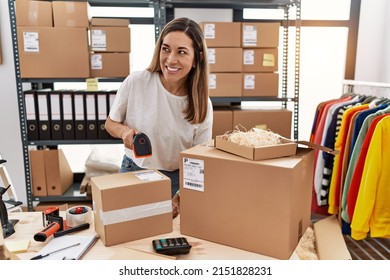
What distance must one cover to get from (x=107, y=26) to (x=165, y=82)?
95 centimetres

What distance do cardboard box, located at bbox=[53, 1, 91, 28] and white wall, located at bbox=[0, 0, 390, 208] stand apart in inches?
28.1

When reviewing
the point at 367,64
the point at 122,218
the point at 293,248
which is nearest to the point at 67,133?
the point at 122,218

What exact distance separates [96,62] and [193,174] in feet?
5.14

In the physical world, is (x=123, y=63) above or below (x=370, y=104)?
above

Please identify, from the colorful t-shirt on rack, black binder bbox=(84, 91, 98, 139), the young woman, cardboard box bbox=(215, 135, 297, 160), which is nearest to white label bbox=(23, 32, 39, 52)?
black binder bbox=(84, 91, 98, 139)

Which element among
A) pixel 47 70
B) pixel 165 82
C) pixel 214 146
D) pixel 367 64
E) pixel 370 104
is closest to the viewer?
pixel 214 146

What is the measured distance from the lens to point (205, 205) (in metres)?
1.01

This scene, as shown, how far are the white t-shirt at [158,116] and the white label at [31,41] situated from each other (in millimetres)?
1026

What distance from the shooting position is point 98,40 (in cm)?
227

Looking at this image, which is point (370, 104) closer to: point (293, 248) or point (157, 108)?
point (157, 108)

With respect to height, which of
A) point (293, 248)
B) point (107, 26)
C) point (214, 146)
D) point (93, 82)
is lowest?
point (293, 248)

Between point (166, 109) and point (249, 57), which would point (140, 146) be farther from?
point (249, 57)

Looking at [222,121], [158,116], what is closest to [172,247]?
[158,116]

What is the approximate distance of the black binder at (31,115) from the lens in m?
2.30
